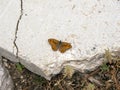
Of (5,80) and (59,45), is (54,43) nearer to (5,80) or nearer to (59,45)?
(59,45)

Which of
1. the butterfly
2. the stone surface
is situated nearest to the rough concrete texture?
the butterfly

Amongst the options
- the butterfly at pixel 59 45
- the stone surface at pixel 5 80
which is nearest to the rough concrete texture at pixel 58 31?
the butterfly at pixel 59 45

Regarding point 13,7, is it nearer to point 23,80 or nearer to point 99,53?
A: point 23,80

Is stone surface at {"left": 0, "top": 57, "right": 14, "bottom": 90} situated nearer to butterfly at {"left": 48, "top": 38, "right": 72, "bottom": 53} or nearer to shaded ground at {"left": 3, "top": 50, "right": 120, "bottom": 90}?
shaded ground at {"left": 3, "top": 50, "right": 120, "bottom": 90}

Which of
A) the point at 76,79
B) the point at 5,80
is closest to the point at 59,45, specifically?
the point at 76,79

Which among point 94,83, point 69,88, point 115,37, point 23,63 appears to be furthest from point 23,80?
point 115,37

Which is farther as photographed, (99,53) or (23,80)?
(23,80)

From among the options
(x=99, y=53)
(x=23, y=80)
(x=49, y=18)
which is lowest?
(x=23, y=80)
